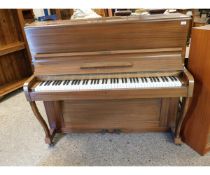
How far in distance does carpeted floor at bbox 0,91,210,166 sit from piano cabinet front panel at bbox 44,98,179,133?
0.09 m

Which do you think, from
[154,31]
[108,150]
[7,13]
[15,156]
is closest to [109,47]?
[154,31]

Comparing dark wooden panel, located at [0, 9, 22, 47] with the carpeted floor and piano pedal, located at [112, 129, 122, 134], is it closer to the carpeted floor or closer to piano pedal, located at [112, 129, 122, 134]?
the carpeted floor

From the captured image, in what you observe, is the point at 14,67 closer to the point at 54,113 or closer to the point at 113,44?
the point at 54,113

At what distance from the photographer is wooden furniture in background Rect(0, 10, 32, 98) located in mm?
2693

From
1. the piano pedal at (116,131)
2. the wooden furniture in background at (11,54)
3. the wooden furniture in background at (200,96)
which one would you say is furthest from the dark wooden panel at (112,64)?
Answer: the wooden furniture in background at (11,54)

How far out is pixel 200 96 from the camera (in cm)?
143

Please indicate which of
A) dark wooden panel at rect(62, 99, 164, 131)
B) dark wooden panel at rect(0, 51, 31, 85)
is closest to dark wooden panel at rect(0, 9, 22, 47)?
dark wooden panel at rect(0, 51, 31, 85)

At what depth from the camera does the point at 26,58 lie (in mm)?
3066

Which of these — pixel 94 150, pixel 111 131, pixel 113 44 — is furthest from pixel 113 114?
pixel 113 44

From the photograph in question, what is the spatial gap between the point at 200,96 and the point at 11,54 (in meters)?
2.72

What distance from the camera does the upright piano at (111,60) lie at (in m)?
1.38

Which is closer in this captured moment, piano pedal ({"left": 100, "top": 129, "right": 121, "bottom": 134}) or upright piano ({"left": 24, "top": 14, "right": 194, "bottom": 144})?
upright piano ({"left": 24, "top": 14, "right": 194, "bottom": 144})

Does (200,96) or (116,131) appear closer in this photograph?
(200,96)

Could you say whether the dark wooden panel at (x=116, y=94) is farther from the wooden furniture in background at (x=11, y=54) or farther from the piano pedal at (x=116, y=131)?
the wooden furniture in background at (x=11, y=54)
